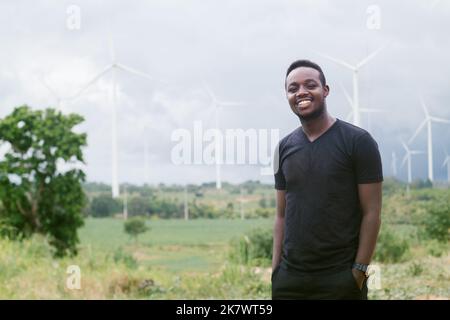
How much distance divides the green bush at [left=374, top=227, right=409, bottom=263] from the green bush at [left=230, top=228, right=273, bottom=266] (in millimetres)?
1641

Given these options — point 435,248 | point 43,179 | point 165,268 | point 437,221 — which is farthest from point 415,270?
point 43,179

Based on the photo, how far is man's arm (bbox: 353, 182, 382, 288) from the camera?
111 inches

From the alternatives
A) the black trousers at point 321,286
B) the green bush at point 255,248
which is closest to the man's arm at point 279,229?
the black trousers at point 321,286

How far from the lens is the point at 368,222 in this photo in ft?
9.25

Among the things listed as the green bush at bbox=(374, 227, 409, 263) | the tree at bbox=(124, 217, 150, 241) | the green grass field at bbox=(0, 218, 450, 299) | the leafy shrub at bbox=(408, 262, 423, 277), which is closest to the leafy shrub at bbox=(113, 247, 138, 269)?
the green grass field at bbox=(0, 218, 450, 299)

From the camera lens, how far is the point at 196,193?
937cm

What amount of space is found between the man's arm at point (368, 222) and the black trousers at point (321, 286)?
6 centimetres

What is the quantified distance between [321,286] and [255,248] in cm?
638

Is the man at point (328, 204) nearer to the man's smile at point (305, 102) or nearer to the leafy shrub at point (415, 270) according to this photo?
the man's smile at point (305, 102)

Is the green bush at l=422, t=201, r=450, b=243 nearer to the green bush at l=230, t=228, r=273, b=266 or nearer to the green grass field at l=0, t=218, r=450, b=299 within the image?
the green grass field at l=0, t=218, r=450, b=299

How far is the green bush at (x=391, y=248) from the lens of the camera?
9.32 meters
